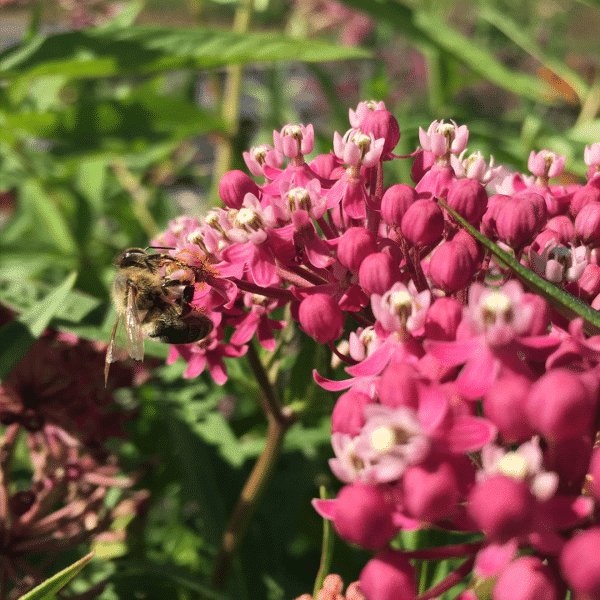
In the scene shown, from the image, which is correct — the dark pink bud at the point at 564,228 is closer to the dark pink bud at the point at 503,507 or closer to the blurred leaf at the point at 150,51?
the dark pink bud at the point at 503,507

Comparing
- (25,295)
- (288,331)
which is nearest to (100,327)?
(25,295)

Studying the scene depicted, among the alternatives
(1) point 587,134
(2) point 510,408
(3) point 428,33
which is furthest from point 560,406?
(3) point 428,33

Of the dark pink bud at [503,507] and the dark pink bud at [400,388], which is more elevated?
the dark pink bud at [400,388]

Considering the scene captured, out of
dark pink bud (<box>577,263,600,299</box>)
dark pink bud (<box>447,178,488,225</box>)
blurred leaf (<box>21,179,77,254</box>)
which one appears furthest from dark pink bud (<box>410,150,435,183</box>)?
blurred leaf (<box>21,179,77,254</box>)

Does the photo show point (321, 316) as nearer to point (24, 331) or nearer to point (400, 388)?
point (400, 388)

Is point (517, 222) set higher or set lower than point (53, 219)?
higher

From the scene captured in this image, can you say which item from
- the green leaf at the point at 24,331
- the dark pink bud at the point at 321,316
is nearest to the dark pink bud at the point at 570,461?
the dark pink bud at the point at 321,316
